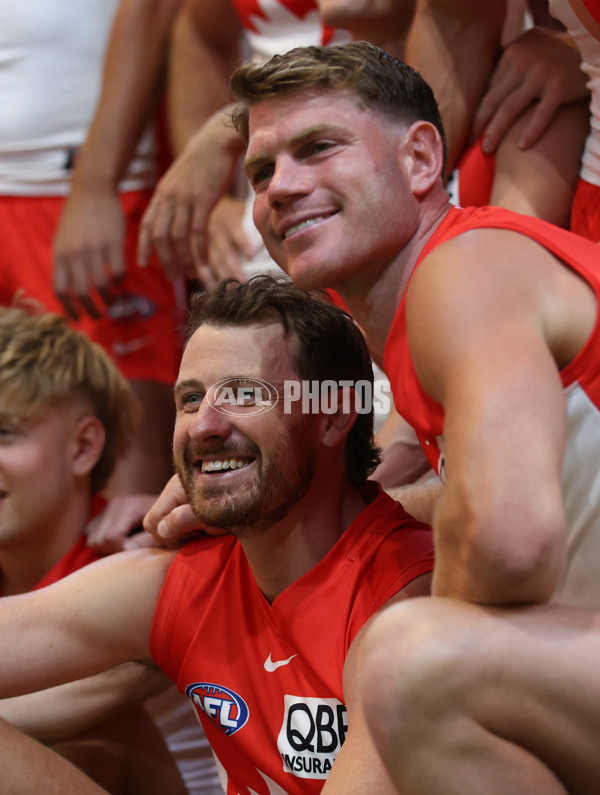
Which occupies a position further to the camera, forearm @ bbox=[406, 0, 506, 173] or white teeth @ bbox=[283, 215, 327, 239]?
forearm @ bbox=[406, 0, 506, 173]

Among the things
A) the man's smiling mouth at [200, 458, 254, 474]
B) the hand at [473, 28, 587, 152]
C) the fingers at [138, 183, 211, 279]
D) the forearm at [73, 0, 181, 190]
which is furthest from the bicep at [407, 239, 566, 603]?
the forearm at [73, 0, 181, 190]

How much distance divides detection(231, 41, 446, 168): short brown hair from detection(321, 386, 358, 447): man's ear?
45 cm

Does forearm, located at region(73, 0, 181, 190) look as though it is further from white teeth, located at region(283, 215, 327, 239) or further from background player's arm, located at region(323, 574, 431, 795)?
background player's arm, located at region(323, 574, 431, 795)

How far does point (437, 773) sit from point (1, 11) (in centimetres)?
252

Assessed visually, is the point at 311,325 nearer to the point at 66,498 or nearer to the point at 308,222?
the point at 308,222

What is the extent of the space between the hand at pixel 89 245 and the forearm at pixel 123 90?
6 cm

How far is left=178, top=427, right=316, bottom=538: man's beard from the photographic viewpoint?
1.50 m

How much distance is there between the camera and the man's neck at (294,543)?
1554 mm

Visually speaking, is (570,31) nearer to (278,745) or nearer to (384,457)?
(384,457)

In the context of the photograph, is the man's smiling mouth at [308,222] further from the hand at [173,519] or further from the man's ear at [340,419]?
the hand at [173,519]

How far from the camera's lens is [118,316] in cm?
280

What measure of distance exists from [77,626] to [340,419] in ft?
1.80

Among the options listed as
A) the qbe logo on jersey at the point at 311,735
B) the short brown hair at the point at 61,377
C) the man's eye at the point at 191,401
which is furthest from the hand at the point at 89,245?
the qbe logo on jersey at the point at 311,735

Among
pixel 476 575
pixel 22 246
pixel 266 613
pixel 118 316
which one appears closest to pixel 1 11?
pixel 22 246
